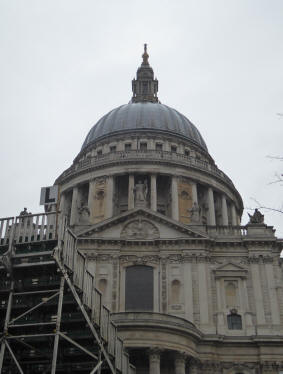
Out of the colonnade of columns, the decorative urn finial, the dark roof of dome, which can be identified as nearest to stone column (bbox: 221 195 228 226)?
the colonnade of columns

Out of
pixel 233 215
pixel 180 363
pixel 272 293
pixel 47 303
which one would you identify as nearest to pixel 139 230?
pixel 272 293

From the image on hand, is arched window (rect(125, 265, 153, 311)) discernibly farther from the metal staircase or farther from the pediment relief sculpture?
the metal staircase

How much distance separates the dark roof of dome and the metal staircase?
137 ft

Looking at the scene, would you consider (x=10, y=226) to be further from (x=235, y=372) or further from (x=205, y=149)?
(x=205, y=149)

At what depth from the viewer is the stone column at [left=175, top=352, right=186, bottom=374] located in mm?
34406

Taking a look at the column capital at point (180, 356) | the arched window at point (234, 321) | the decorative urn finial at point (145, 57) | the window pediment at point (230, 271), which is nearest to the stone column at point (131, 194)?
the window pediment at point (230, 271)

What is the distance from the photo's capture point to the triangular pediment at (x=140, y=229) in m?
42.9

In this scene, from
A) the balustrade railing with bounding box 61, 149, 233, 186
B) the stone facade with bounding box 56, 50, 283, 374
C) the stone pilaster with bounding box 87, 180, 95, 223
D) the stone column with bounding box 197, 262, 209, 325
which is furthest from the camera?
the balustrade railing with bounding box 61, 149, 233, 186

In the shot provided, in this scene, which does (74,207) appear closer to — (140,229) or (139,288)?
(140,229)

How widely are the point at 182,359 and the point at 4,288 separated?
675 inches

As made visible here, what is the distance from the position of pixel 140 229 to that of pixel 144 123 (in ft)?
77.0

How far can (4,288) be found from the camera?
21344 mm

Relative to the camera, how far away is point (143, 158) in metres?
56.8

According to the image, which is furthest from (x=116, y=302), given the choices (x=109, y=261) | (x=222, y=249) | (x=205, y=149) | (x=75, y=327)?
(x=205, y=149)
